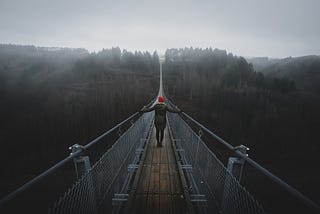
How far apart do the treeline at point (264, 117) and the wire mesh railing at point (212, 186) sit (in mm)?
15451

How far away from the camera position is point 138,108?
32250 millimetres

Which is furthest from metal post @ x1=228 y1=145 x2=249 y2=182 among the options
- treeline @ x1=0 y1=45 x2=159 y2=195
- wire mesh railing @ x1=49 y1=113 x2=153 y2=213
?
treeline @ x1=0 y1=45 x2=159 y2=195

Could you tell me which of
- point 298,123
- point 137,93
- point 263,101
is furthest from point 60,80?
point 298,123

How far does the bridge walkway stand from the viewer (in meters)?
2.74

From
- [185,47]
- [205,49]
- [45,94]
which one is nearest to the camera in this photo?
[45,94]

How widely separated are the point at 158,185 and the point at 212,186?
95 centimetres

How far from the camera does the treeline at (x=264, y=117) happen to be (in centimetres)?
2375

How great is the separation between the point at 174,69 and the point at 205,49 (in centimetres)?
2416

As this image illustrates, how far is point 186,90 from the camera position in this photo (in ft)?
190

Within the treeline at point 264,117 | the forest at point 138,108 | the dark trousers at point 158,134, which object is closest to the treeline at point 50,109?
the forest at point 138,108

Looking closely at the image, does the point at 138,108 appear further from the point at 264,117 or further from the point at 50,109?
the point at 264,117

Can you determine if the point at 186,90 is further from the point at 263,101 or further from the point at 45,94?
the point at 45,94

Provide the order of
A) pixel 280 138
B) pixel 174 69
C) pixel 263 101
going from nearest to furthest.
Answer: pixel 280 138, pixel 263 101, pixel 174 69

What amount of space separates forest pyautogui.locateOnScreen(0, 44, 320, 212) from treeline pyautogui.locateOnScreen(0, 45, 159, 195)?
0.32 feet
